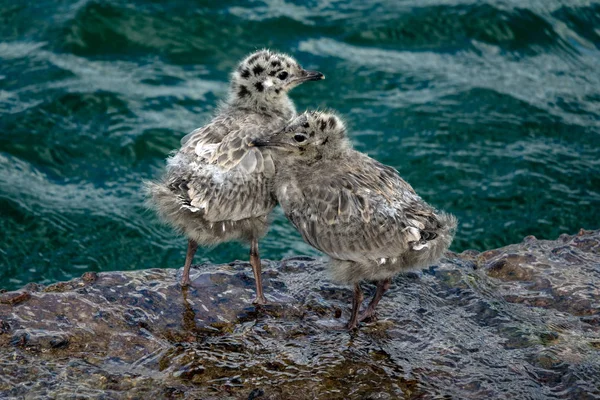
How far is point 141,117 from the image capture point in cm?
1228

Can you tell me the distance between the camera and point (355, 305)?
601 centimetres

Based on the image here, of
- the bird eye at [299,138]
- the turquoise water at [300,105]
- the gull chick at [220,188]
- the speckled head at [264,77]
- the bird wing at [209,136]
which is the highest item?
the speckled head at [264,77]

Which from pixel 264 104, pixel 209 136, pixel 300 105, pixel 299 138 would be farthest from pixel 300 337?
pixel 300 105

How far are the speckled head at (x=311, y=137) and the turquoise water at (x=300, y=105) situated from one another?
4287 mm

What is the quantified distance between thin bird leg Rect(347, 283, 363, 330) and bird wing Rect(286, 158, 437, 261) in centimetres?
25

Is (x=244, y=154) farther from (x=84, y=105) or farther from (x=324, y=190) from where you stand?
(x=84, y=105)

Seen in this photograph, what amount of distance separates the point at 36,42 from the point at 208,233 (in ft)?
27.4

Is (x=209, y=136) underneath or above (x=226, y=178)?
above

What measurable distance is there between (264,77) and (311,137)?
1085 millimetres

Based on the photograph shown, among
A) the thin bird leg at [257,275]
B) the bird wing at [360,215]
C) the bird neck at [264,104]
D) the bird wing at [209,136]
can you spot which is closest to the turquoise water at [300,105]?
the bird neck at [264,104]

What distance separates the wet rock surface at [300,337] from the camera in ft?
17.3

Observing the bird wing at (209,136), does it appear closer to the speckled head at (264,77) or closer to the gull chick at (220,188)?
the gull chick at (220,188)

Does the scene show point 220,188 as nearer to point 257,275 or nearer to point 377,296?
point 257,275

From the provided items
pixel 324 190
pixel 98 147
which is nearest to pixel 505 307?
pixel 324 190
